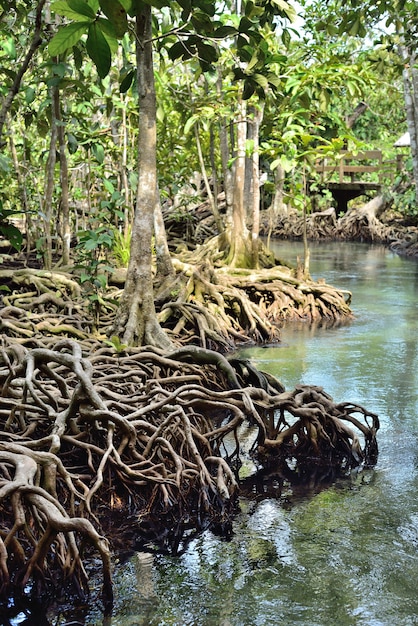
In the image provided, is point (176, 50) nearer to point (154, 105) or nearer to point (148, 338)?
point (154, 105)

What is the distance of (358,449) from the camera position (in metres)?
6.18

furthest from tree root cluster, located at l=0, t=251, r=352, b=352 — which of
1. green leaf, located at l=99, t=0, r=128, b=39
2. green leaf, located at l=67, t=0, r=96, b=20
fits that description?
green leaf, located at l=67, t=0, r=96, b=20

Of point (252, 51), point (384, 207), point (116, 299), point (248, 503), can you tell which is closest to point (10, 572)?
point (248, 503)

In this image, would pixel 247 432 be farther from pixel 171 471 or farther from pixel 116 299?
pixel 116 299

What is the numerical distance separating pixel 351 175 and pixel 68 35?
28273 mm

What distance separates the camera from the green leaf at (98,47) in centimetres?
273

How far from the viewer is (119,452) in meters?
5.05

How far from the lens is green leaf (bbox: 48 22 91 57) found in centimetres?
276

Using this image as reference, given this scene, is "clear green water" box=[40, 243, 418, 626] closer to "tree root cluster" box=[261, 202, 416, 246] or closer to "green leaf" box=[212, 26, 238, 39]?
"green leaf" box=[212, 26, 238, 39]

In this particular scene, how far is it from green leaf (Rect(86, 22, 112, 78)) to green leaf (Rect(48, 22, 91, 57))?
0.08 ft

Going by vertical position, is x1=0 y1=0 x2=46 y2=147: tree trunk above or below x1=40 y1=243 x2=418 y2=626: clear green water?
above

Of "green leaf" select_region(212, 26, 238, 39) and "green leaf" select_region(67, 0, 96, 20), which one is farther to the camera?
"green leaf" select_region(212, 26, 238, 39)

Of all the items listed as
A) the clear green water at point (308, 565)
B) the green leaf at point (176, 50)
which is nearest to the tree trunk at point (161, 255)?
the clear green water at point (308, 565)

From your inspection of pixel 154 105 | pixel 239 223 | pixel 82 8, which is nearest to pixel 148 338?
pixel 154 105
